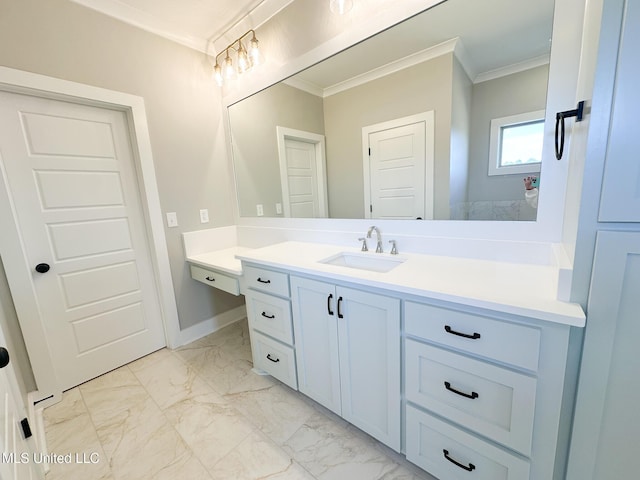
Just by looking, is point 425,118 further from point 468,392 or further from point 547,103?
point 468,392

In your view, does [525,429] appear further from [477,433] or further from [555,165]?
[555,165]

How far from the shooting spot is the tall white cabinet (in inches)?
26.5

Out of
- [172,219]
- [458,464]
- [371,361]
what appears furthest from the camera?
[172,219]

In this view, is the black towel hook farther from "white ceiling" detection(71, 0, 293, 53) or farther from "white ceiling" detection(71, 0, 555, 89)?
"white ceiling" detection(71, 0, 293, 53)

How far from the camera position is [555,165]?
44.4 inches

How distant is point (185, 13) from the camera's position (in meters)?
1.95

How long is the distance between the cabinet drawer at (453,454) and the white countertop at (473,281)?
55 cm

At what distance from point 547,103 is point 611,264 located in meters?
0.77

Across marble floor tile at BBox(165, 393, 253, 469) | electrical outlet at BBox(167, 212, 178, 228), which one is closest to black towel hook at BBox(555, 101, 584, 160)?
marble floor tile at BBox(165, 393, 253, 469)

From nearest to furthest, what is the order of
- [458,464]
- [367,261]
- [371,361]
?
[458,464] < [371,361] < [367,261]

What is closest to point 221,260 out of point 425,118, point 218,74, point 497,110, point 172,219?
point 172,219

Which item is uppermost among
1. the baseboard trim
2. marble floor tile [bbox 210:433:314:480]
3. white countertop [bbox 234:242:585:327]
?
white countertop [bbox 234:242:585:327]

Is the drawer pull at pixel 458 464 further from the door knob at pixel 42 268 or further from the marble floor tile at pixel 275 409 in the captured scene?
the door knob at pixel 42 268

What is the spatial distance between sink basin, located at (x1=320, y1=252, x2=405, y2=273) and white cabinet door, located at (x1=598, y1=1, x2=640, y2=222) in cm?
87
